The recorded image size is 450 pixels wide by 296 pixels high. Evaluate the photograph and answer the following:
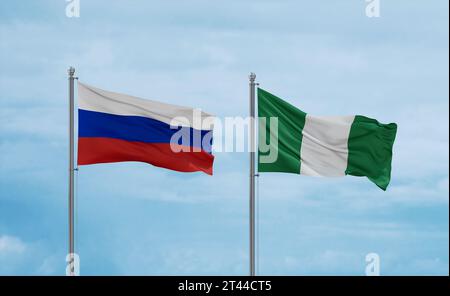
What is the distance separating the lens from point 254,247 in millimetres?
24266

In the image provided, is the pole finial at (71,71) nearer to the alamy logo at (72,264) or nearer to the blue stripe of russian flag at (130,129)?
the blue stripe of russian flag at (130,129)

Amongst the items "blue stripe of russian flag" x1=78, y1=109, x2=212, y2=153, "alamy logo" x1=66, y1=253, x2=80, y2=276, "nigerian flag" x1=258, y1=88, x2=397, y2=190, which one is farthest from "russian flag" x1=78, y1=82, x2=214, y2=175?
"alamy logo" x1=66, y1=253, x2=80, y2=276

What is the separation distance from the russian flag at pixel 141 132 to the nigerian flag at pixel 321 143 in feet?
5.34

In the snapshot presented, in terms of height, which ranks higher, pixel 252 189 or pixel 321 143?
pixel 321 143

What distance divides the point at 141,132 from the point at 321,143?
16.6ft

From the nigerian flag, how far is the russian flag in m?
1.63

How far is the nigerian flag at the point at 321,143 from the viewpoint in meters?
24.8

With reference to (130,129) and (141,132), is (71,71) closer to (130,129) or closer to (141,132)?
(130,129)

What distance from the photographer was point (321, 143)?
25.6 m

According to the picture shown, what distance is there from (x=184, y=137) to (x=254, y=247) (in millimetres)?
3591

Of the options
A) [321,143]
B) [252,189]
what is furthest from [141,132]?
[321,143]

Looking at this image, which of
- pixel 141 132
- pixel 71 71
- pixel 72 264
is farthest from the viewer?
pixel 141 132
